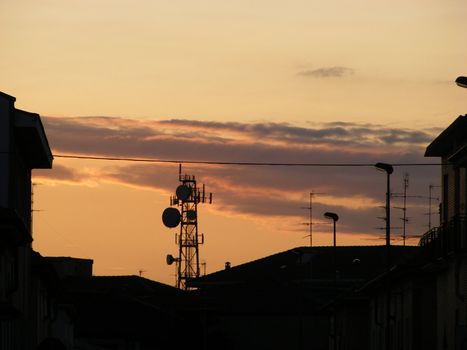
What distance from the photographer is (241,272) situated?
136625mm

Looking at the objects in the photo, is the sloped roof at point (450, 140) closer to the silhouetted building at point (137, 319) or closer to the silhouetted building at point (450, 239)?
the silhouetted building at point (450, 239)

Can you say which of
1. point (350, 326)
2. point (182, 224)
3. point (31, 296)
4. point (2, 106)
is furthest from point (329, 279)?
point (2, 106)

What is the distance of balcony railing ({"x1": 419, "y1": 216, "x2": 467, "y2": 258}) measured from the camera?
40.6m

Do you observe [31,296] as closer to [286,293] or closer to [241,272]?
[286,293]

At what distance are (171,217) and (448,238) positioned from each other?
62.9m

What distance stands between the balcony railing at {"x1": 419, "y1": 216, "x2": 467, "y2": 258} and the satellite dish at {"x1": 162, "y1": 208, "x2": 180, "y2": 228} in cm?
5759

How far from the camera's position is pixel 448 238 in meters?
42.4

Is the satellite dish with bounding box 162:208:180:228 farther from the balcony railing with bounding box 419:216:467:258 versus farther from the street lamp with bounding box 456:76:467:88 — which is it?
the street lamp with bounding box 456:76:467:88

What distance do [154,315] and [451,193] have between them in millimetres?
52198

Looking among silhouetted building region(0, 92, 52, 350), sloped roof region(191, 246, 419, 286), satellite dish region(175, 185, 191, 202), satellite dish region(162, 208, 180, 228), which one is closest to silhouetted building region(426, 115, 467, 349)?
silhouetted building region(0, 92, 52, 350)

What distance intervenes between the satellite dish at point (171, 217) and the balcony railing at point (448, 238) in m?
57.6

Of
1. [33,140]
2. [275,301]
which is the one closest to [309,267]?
[275,301]

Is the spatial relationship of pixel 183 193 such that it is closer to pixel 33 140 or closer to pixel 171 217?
pixel 171 217

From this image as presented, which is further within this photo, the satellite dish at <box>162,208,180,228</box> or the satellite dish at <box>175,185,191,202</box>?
the satellite dish at <box>175,185,191,202</box>
